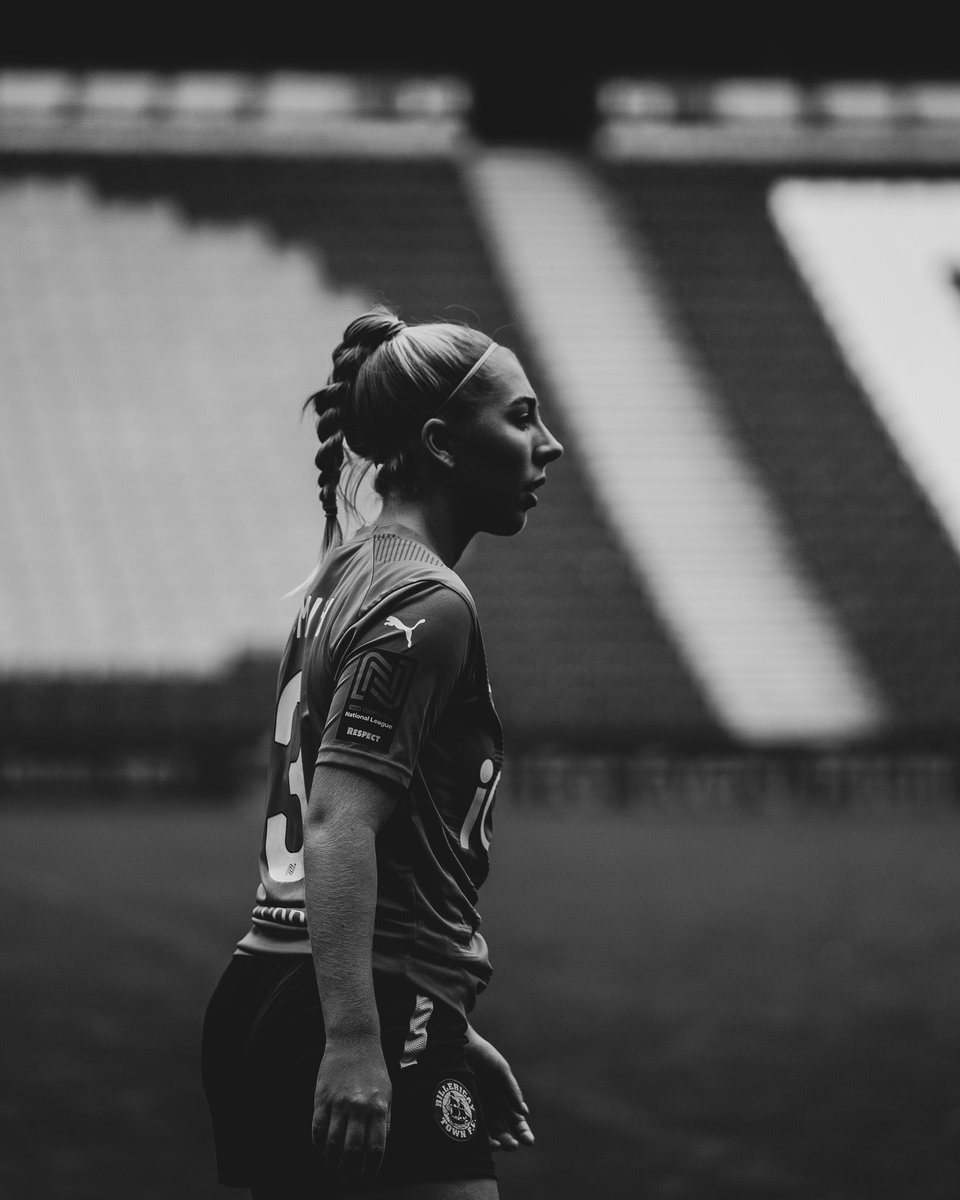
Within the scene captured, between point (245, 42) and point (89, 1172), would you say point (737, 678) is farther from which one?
point (89, 1172)

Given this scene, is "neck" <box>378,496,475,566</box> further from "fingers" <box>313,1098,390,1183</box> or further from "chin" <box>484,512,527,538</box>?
"fingers" <box>313,1098,390,1183</box>

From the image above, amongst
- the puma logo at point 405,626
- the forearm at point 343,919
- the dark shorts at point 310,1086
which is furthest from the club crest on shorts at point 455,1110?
the puma logo at point 405,626

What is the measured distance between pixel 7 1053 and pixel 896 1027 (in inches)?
121

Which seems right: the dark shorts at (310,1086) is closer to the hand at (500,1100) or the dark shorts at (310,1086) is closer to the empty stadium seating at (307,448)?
the hand at (500,1100)

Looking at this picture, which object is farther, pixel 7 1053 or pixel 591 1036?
pixel 591 1036

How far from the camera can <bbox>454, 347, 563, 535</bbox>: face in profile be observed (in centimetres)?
178

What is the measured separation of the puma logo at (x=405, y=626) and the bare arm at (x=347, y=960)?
144 mm

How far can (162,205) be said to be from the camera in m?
20.9

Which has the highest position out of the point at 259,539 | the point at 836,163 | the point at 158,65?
the point at 158,65

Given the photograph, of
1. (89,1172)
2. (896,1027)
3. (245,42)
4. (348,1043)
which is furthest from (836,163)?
(348,1043)

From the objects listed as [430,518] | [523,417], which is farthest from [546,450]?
[430,518]

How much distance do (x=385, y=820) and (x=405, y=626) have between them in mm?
195

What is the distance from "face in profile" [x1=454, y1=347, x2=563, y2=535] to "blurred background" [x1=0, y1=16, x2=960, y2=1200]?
8129mm

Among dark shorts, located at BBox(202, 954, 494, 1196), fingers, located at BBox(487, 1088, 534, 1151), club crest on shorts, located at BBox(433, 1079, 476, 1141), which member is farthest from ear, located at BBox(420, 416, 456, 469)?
fingers, located at BBox(487, 1088, 534, 1151)
